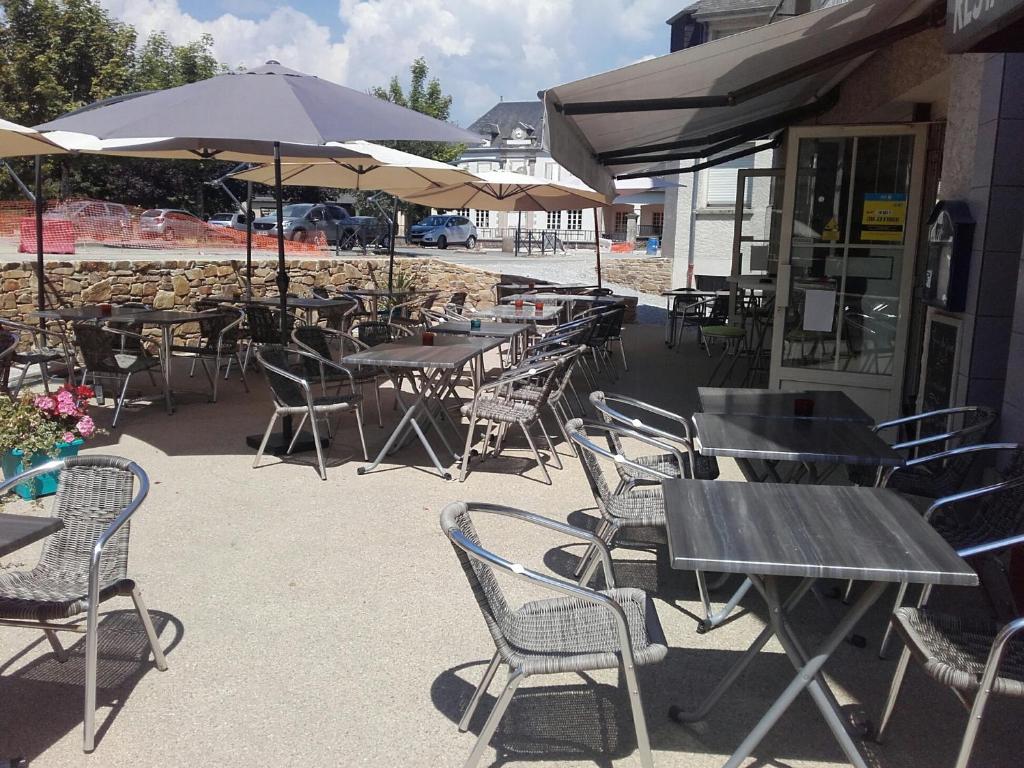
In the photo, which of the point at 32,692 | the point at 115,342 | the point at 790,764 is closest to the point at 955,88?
the point at 790,764

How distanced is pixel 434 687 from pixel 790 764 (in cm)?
112

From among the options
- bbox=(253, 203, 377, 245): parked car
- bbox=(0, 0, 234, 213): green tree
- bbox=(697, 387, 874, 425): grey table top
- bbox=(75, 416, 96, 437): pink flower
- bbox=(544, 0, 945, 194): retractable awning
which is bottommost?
bbox=(75, 416, 96, 437): pink flower

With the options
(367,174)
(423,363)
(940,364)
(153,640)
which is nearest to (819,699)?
(153,640)

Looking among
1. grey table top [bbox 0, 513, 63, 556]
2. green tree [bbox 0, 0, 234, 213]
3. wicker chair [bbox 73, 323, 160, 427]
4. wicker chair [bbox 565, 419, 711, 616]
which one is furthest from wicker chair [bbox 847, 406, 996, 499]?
green tree [bbox 0, 0, 234, 213]

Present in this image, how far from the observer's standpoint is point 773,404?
4.12 m

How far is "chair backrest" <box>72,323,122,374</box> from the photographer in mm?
6477

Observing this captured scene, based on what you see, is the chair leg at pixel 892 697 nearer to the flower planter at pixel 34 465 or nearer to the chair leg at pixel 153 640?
the chair leg at pixel 153 640

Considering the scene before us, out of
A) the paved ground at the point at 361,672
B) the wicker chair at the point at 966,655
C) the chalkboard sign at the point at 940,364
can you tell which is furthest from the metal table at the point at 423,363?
the wicker chair at the point at 966,655

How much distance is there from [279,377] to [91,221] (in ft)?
41.0

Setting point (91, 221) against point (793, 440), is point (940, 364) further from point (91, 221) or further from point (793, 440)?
point (91, 221)

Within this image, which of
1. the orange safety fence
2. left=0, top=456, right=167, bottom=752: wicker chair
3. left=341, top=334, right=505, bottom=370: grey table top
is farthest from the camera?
the orange safety fence

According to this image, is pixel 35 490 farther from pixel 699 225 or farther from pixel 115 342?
pixel 699 225

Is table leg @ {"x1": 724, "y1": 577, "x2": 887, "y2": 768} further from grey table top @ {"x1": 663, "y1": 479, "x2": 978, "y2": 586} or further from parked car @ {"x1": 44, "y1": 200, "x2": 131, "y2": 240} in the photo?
parked car @ {"x1": 44, "y1": 200, "x2": 131, "y2": 240}

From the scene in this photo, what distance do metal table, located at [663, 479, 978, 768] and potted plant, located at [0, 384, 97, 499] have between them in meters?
3.52
